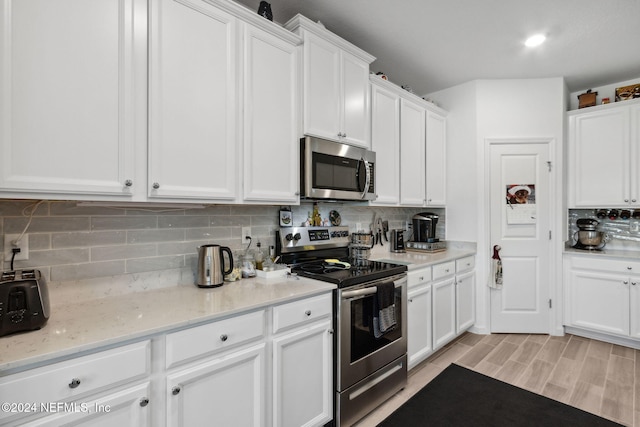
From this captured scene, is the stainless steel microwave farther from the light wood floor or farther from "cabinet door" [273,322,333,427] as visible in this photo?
the light wood floor

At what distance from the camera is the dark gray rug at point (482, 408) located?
2029 mm

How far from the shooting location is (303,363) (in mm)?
1706

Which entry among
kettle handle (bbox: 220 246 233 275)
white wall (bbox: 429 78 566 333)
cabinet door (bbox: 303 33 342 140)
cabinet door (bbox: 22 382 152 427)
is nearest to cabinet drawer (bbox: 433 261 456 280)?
white wall (bbox: 429 78 566 333)

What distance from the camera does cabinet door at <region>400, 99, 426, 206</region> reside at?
9.97 ft

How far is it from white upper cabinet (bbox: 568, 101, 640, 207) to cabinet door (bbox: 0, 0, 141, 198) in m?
4.22

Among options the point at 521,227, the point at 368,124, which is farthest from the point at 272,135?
the point at 521,227

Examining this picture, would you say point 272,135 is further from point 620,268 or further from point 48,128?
point 620,268

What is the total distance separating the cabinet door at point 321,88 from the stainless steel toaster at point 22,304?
156cm

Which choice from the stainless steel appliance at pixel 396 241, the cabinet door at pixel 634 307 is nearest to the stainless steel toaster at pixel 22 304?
the stainless steel appliance at pixel 396 241

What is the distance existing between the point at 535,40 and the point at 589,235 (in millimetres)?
2182

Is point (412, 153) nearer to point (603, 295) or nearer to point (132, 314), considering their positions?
point (603, 295)

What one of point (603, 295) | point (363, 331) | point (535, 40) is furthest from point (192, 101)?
point (603, 295)

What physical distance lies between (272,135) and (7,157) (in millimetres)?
1182

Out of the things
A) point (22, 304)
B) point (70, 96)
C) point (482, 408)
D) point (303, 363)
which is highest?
point (70, 96)
